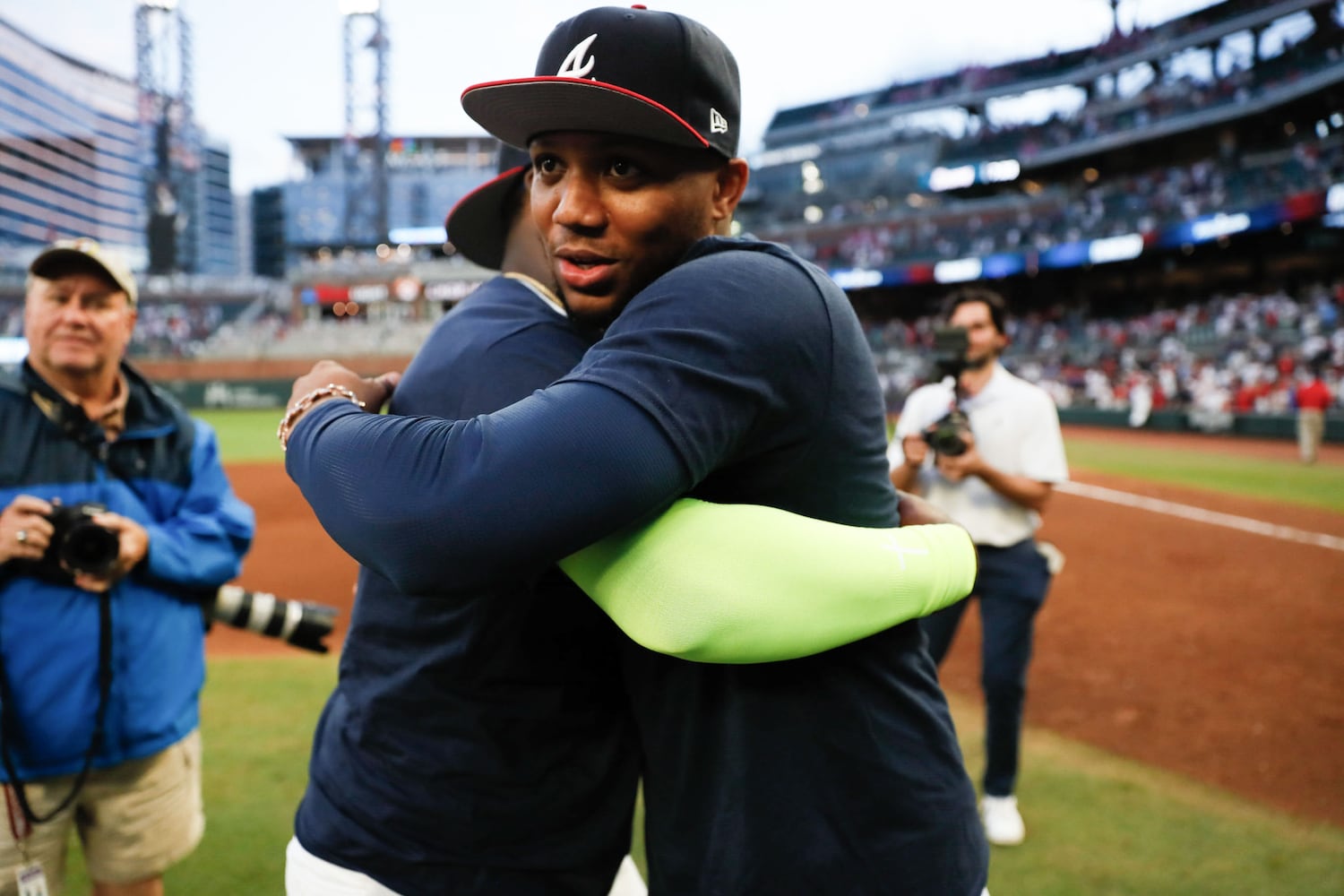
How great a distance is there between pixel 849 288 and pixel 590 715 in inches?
1835

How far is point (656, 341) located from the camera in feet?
3.81

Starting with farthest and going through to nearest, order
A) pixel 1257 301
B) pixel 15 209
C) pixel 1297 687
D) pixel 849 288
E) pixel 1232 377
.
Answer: pixel 15 209 → pixel 849 288 → pixel 1257 301 → pixel 1232 377 → pixel 1297 687

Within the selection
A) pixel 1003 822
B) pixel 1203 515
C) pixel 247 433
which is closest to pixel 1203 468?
pixel 1203 515

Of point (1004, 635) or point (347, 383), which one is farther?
point (1004, 635)

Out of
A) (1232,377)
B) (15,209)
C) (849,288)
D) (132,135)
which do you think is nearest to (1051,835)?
(1232,377)

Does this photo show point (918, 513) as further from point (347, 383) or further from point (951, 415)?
point (951, 415)

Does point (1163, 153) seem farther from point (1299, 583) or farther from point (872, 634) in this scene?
point (872, 634)

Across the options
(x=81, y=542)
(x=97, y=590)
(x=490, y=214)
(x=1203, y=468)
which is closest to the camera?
(x=490, y=214)

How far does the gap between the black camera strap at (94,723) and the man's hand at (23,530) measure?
0.26m

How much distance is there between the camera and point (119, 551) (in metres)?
A: 2.55

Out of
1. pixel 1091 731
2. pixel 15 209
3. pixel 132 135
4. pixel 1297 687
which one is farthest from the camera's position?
pixel 132 135

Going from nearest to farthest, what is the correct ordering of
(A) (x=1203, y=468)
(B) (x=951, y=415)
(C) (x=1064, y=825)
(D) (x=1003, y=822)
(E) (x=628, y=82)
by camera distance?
(E) (x=628, y=82), (D) (x=1003, y=822), (C) (x=1064, y=825), (B) (x=951, y=415), (A) (x=1203, y=468)

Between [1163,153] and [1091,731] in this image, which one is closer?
[1091,731]

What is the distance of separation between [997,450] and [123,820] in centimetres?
392
